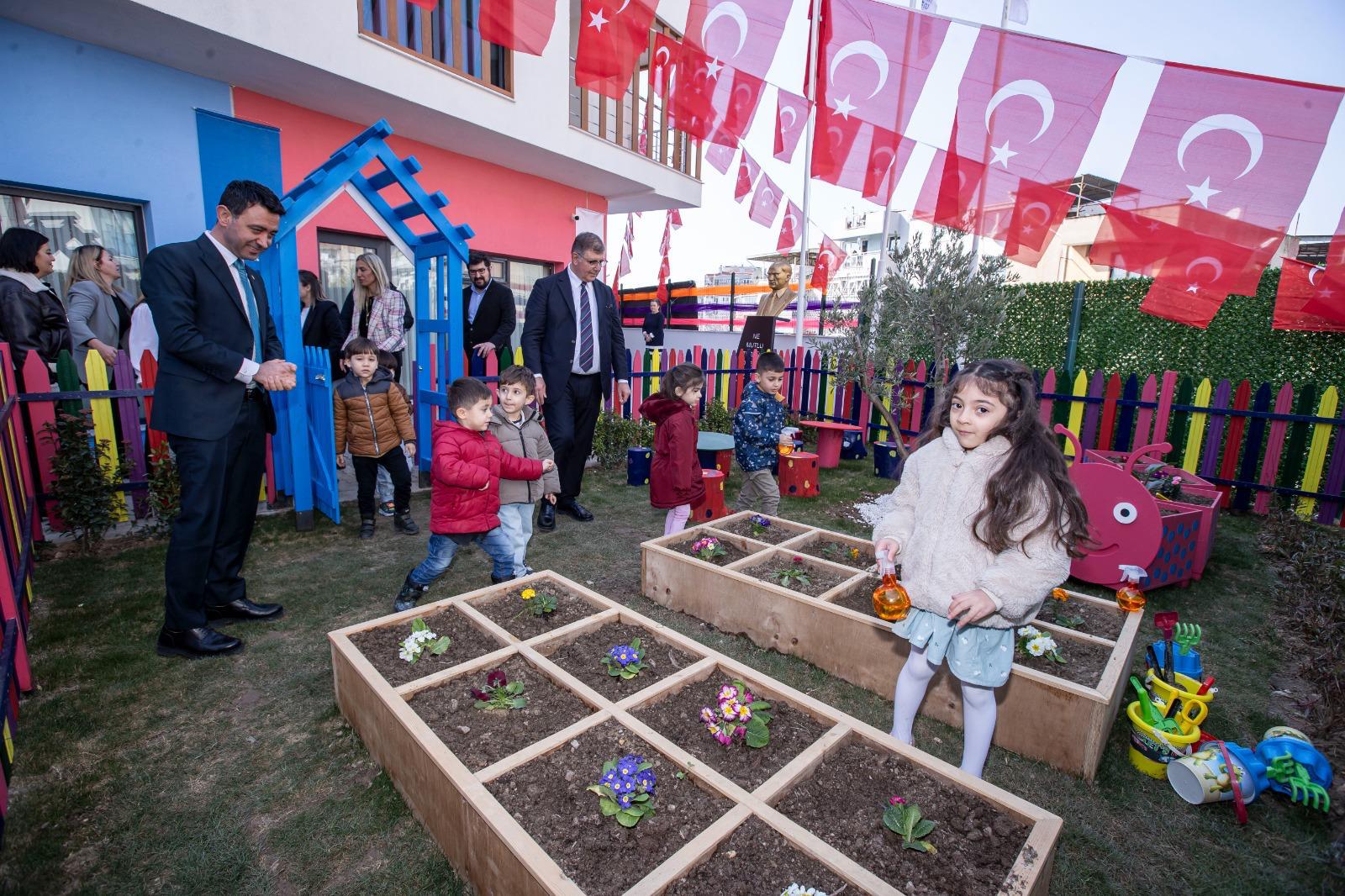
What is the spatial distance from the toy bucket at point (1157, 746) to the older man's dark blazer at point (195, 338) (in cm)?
444

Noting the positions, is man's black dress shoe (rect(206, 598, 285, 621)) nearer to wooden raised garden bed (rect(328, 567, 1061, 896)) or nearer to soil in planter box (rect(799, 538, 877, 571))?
wooden raised garden bed (rect(328, 567, 1061, 896))

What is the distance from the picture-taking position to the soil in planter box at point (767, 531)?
443cm

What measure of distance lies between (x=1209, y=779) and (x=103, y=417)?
22.9ft

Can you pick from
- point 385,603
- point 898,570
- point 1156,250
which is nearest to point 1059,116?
point 1156,250

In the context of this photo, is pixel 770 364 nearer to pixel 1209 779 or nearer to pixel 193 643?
pixel 1209 779

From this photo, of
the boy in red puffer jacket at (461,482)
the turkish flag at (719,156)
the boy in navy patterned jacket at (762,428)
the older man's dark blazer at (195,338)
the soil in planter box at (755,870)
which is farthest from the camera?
the turkish flag at (719,156)

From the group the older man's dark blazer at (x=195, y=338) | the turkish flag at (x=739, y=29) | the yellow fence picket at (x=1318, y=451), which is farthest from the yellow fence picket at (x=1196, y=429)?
the older man's dark blazer at (x=195, y=338)

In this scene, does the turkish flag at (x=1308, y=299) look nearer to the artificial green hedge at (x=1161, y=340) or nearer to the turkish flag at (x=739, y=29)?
the artificial green hedge at (x=1161, y=340)

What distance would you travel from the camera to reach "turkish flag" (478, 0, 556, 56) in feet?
16.4

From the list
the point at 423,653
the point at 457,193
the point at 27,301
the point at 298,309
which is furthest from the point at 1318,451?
the point at 27,301

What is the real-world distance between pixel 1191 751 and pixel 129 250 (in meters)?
9.74

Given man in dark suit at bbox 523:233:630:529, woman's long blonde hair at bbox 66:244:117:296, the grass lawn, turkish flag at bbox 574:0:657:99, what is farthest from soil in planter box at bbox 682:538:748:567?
woman's long blonde hair at bbox 66:244:117:296

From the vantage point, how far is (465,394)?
3557 millimetres

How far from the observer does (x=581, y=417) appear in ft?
18.2
